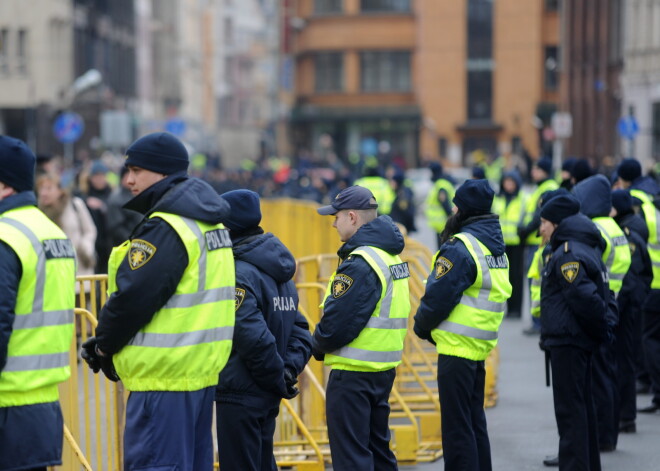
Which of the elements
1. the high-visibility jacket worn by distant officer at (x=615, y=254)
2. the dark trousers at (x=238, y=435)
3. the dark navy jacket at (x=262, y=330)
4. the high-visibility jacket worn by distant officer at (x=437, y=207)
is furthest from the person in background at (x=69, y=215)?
the high-visibility jacket worn by distant officer at (x=437, y=207)

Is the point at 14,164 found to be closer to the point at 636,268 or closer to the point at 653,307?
the point at 636,268

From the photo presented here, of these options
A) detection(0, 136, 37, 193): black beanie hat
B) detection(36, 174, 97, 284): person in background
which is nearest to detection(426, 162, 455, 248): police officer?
detection(36, 174, 97, 284): person in background

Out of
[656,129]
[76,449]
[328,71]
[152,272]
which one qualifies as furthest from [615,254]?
[328,71]

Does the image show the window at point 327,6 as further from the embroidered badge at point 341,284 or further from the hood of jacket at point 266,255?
the hood of jacket at point 266,255

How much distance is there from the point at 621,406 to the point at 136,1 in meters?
70.3

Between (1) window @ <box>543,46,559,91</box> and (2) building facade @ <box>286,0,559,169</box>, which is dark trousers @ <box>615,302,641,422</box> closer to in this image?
(2) building facade @ <box>286,0,559,169</box>

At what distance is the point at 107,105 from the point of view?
62938 mm

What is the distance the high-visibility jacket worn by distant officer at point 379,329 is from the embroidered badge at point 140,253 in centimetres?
208

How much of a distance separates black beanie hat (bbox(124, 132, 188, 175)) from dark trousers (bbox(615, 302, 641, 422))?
18.0 feet

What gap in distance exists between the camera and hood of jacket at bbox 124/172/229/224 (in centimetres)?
608

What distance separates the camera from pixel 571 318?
28.9 ft

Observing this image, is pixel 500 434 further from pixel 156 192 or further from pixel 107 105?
pixel 107 105

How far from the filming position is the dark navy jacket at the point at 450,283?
838 cm

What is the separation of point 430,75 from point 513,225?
201ft
